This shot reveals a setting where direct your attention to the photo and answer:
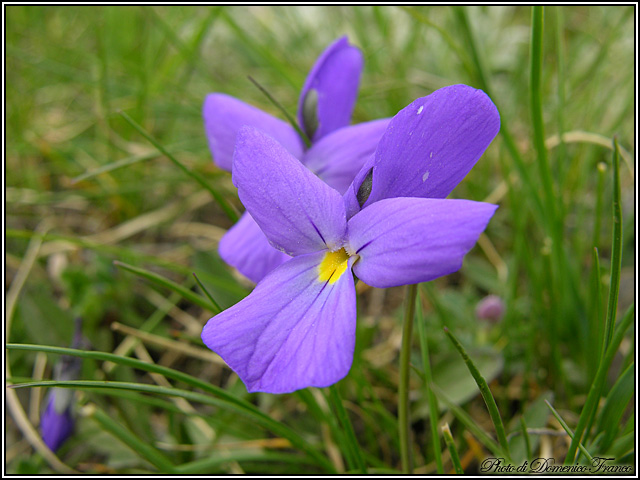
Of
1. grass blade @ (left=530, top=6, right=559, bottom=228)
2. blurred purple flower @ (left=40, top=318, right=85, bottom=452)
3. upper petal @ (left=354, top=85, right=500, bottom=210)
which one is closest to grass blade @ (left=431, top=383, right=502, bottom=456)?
upper petal @ (left=354, top=85, right=500, bottom=210)

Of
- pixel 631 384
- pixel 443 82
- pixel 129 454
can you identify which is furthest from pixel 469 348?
pixel 443 82

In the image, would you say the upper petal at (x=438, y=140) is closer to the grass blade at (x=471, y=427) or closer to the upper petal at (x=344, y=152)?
the upper petal at (x=344, y=152)

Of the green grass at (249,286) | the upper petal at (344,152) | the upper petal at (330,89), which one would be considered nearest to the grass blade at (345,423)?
the green grass at (249,286)

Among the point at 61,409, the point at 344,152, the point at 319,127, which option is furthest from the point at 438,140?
the point at 61,409

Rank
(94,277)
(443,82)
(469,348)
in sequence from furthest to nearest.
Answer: (443,82)
(94,277)
(469,348)

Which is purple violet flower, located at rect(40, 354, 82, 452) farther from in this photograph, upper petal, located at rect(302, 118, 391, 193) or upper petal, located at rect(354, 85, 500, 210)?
upper petal, located at rect(354, 85, 500, 210)

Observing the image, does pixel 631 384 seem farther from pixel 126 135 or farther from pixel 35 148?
pixel 35 148
